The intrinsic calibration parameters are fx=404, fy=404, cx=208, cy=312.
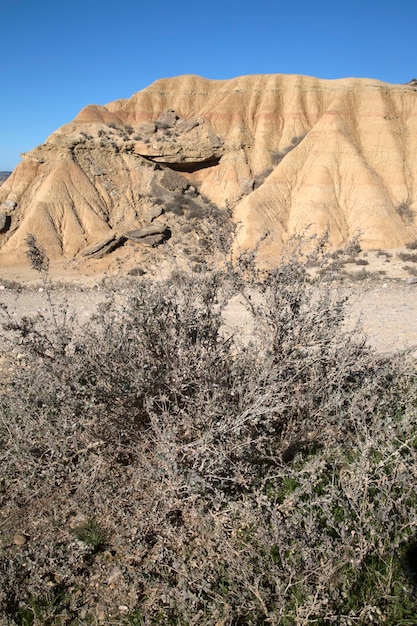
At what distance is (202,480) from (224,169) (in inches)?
1005

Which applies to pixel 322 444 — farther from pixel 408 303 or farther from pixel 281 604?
pixel 408 303

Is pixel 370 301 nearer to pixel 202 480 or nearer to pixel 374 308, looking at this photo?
pixel 374 308

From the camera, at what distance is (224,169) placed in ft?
84.0

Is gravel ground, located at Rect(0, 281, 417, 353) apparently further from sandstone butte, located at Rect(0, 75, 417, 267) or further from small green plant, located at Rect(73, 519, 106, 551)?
sandstone butte, located at Rect(0, 75, 417, 267)

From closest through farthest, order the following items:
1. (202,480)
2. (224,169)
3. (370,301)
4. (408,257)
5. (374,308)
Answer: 1. (202,480)
2. (374,308)
3. (370,301)
4. (408,257)
5. (224,169)

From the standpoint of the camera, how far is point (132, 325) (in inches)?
118

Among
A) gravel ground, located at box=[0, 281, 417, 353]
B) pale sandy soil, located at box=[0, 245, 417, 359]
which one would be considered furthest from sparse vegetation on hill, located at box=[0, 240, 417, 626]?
gravel ground, located at box=[0, 281, 417, 353]

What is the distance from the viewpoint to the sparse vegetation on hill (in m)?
2.11

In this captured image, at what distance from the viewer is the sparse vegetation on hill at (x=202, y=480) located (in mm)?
2105

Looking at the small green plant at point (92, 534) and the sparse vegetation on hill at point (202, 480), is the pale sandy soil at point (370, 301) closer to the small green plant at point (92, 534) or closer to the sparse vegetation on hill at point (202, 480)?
the sparse vegetation on hill at point (202, 480)

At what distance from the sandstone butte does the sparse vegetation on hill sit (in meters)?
15.0

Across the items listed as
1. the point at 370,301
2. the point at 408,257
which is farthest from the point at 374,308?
the point at 408,257

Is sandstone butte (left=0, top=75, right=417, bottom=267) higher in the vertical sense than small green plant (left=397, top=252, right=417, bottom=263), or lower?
higher

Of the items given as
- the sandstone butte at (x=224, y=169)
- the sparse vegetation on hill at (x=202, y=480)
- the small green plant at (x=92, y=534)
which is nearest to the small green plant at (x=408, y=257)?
the sandstone butte at (x=224, y=169)
